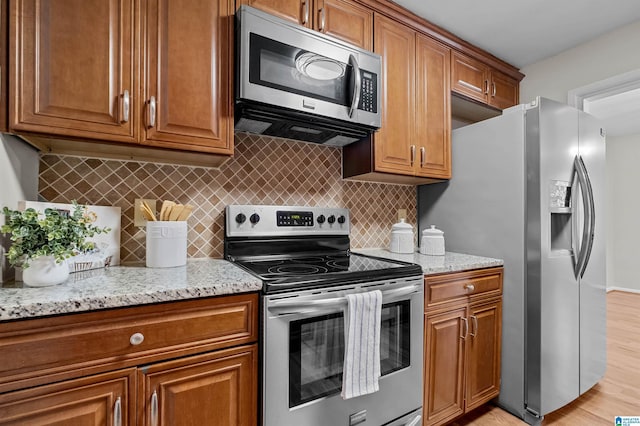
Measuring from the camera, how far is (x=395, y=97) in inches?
74.5

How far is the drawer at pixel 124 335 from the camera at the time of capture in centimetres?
81

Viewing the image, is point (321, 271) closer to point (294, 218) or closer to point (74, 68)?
point (294, 218)

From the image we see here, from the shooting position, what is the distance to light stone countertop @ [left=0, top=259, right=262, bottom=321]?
82 cm

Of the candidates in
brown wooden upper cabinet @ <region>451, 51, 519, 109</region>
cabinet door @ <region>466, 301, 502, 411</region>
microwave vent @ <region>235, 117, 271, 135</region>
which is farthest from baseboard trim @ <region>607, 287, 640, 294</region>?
microwave vent @ <region>235, 117, 271, 135</region>

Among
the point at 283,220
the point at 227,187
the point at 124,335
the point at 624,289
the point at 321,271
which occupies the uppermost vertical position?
the point at 227,187

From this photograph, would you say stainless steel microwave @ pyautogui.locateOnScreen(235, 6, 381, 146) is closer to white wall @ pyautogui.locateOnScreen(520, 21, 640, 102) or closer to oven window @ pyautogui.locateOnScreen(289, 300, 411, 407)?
oven window @ pyautogui.locateOnScreen(289, 300, 411, 407)

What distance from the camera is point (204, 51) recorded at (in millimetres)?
1333

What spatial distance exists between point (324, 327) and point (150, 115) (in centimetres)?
110

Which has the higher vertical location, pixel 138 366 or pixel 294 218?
pixel 294 218

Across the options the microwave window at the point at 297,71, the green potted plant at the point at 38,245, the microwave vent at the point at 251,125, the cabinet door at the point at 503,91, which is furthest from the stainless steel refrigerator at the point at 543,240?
the green potted plant at the point at 38,245

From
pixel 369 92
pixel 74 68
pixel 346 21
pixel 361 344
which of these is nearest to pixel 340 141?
pixel 369 92

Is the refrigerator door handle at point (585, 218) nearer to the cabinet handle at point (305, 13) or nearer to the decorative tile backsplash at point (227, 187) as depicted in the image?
the decorative tile backsplash at point (227, 187)

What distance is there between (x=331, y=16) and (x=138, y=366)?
182 cm

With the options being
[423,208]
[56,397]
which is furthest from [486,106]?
[56,397]
